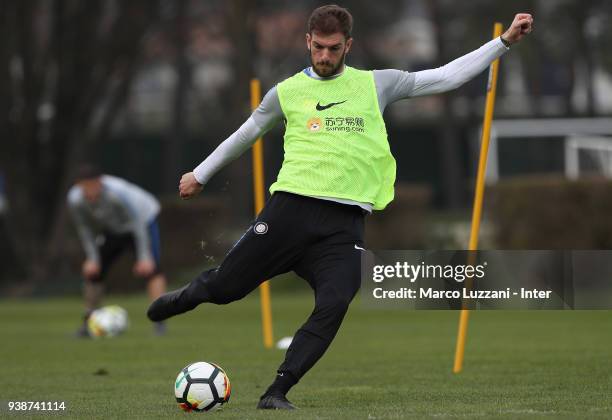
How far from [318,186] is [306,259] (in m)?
0.44

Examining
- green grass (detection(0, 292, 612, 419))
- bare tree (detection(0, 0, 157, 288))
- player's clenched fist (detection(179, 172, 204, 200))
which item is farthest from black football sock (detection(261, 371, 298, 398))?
bare tree (detection(0, 0, 157, 288))

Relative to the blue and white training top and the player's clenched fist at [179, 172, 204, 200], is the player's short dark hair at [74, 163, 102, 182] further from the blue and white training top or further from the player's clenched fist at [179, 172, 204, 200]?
the player's clenched fist at [179, 172, 204, 200]

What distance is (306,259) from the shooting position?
26.4 feet

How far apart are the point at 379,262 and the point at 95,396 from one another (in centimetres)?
198

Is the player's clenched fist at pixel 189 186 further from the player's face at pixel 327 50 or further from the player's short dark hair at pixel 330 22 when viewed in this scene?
the player's short dark hair at pixel 330 22

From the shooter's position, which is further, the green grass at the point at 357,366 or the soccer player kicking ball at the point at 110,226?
the soccer player kicking ball at the point at 110,226

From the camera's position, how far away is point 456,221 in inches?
1334

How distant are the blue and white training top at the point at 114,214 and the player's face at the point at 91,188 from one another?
0.11 meters

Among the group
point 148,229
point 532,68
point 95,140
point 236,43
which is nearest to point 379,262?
point 148,229

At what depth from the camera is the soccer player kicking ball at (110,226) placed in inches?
600

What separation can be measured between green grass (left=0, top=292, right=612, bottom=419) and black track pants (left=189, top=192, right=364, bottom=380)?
1.31ft

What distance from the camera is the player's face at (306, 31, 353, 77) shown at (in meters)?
7.71

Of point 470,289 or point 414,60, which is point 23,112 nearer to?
point 470,289

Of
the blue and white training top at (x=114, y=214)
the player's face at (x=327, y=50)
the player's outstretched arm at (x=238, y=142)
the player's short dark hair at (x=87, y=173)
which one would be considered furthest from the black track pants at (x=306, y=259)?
the blue and white training top at (x=114, y=214)
